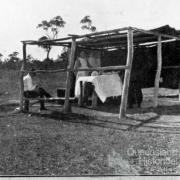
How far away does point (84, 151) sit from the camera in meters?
5.60

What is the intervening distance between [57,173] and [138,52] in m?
9.08

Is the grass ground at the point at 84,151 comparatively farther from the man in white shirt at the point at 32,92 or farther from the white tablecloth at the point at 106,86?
the man in white shirt at the point at 32,92

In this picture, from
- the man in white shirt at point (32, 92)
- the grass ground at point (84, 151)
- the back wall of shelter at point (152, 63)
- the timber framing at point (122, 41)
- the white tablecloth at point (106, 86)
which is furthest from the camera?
the back wall of shelter at point (152, 63)

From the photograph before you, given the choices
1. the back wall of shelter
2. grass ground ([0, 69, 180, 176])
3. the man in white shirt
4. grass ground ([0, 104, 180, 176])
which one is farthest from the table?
grass ground ([0, 104, 180, 176])

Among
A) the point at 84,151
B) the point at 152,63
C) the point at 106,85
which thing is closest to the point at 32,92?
the point at 106,85

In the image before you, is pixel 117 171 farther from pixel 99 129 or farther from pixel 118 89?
pixel 118 89

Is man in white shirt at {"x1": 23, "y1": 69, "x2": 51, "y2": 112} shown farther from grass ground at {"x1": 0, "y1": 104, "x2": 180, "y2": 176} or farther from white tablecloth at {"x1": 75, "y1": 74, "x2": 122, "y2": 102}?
grass ground at {"x1": 0, "y1": 104, "x2": 180, "y2": 176}

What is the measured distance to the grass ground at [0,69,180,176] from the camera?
4855mm

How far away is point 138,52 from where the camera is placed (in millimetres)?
13117

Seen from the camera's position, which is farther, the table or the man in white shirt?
the man in white shirt

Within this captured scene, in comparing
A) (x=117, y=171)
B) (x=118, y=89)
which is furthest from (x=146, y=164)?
(x=118, y=89)

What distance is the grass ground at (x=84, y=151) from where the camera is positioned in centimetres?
486

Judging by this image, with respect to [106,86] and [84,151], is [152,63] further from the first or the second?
[84,151]

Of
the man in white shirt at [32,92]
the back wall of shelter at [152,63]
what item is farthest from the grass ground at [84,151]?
the back wall of shelter at [152,63]
